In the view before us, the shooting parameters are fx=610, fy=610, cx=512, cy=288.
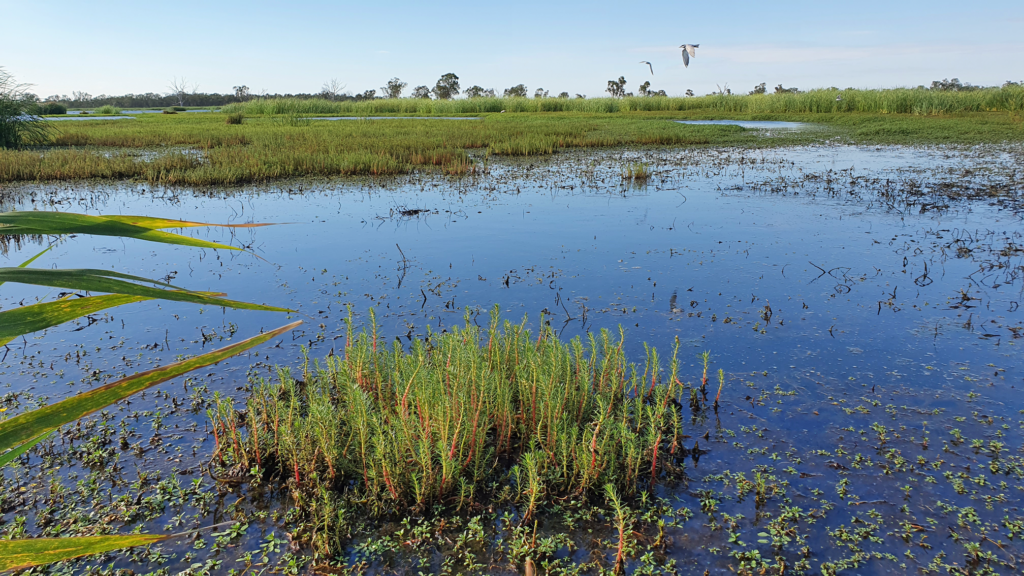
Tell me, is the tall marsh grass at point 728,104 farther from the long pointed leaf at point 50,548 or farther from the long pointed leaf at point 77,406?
the long pointed leaf at point 50,548

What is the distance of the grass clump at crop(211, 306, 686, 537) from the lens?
3.29 meters

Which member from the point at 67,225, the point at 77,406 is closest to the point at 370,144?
the point at 67,225

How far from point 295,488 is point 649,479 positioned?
2.02 metres

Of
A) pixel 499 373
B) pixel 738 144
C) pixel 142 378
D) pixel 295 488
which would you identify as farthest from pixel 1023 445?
A: pixel 738 144

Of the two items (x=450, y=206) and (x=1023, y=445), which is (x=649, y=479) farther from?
(x=450, y=206)

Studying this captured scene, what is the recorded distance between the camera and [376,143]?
1872cm

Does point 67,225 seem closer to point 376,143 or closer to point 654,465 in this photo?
point 654,465

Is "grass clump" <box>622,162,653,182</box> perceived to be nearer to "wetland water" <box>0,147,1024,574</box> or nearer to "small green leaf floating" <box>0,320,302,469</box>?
"wetland water" <box>0,147,1024,574</box>

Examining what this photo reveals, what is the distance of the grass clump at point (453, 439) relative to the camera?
3287 millimetres

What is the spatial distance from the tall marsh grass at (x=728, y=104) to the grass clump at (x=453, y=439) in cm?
3374

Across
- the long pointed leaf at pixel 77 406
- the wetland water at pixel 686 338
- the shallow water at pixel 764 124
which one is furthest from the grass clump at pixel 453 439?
the shallow water at pixel 764 124

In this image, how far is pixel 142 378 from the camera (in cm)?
103

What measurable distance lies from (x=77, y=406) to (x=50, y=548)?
0.21 meters

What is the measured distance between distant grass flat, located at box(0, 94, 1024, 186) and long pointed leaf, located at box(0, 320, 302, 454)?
46.0 feet
